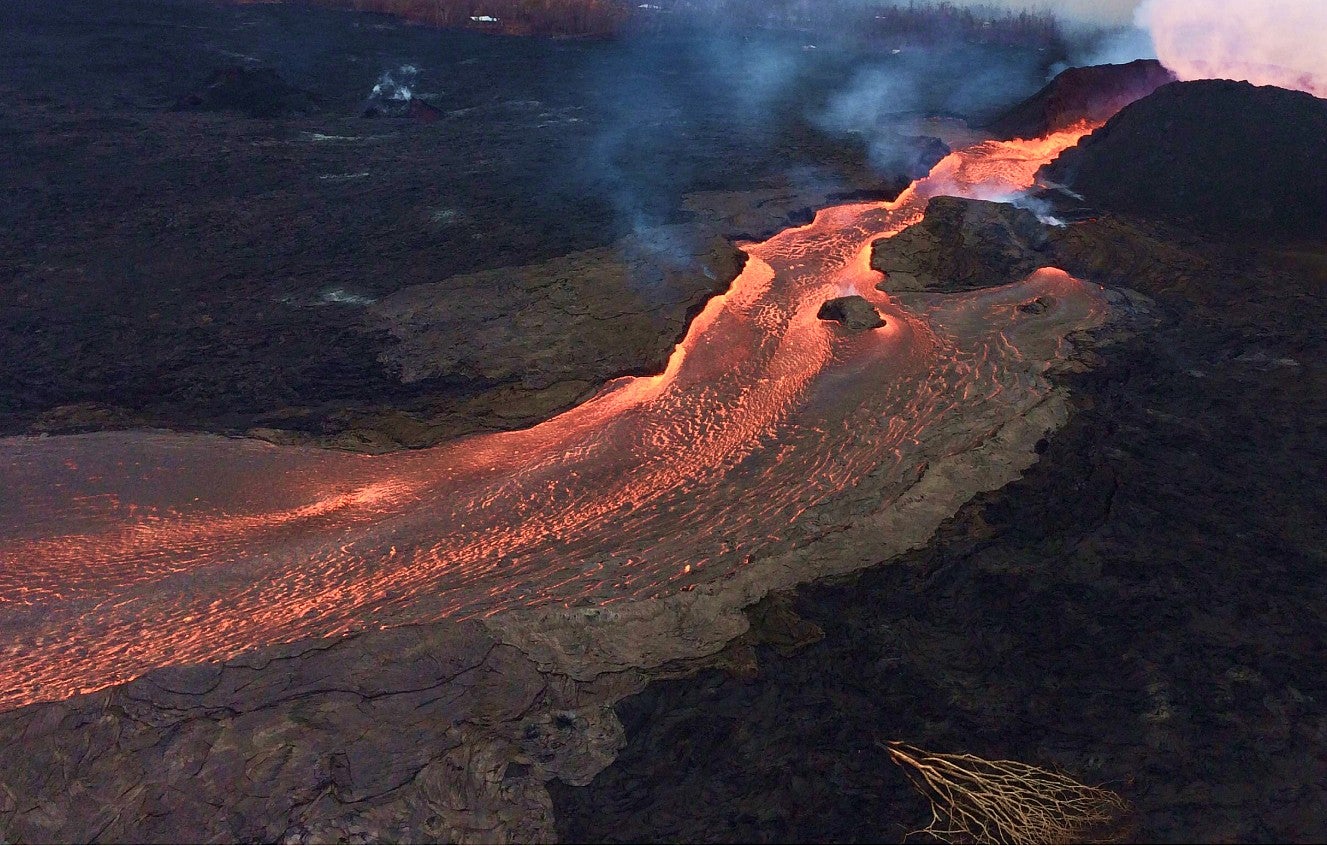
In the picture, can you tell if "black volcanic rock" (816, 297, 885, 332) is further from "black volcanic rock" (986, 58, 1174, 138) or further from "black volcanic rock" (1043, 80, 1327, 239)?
"black volcanic rock" (986, 58, 1174, 138)

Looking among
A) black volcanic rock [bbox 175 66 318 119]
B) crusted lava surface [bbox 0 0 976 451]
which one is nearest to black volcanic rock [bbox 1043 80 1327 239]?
crusted lava surface [bbox 0 0 976 451]

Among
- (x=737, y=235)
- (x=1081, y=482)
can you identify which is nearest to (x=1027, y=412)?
(x=1081, y=482)

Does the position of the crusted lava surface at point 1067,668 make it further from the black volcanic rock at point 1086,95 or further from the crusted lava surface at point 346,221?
the black volcanic rock at point 1086,95

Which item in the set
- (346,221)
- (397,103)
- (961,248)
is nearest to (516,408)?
(346,221)

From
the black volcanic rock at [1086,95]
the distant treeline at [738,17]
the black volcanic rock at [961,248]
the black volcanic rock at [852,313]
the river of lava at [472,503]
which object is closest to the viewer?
the river of lava at [472,503]

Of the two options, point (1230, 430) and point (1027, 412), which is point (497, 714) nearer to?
point (1027, 412)

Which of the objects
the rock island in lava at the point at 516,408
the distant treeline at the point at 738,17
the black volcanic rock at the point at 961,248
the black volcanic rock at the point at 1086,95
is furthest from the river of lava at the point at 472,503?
the distant treeline at the point at 738,17

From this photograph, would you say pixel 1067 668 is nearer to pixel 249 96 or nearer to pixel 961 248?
pixel 961 248

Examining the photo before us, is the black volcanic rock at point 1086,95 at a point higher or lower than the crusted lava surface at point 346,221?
higher
